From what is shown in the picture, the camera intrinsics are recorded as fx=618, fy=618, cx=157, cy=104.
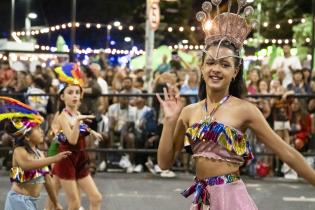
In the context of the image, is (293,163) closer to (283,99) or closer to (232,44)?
(232,44)

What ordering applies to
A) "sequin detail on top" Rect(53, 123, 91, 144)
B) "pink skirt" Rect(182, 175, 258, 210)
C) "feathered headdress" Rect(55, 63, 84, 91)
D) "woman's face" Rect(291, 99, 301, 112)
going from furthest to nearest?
"woman's face" Rect(291, 99, 301, 112) < "feathered headdress" Rect(55, 63, 84, 91) < "sequin detail on top" Rect(53, 123, 91, 144) < "pink skirt" Rect(182, 175, 258, 210)

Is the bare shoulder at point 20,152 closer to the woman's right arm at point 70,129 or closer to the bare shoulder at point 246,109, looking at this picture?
the woman's right arm at point 70,129

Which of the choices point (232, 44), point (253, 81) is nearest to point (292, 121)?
point (253, 81)

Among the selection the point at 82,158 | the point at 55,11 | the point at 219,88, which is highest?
the point at 55,11

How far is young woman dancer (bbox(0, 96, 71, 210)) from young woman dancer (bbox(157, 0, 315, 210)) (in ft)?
5.47

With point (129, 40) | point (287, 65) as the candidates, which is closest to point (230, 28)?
point (287, 65)

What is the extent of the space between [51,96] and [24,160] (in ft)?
17.3

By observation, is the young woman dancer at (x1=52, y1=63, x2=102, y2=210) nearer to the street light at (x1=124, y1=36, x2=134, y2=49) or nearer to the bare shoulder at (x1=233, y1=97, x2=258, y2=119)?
the bare shoulder at (x1=233, y1=97, x2=258, y2=119)

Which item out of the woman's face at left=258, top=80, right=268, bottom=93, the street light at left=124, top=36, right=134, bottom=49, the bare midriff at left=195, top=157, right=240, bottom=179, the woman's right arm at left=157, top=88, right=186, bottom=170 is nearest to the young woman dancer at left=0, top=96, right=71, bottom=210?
the woman's right arm at left=157, top=88, right=186, bottom=170

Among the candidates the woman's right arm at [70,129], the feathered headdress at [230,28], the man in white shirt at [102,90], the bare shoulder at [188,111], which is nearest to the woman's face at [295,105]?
the man in white shirt at [102,90]

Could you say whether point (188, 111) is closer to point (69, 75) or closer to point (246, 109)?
point (246, 109)

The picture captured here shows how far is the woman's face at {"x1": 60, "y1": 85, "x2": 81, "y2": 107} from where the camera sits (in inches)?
246

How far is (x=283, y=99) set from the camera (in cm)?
952

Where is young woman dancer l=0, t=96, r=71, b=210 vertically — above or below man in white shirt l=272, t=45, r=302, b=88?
below
